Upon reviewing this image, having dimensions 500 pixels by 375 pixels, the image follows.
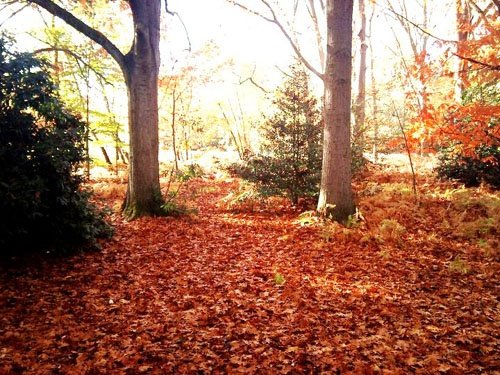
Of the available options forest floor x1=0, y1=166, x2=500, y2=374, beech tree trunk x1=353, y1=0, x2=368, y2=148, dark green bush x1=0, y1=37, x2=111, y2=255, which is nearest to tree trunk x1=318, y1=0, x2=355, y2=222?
forest floor x1=0, y1=166, x2=500, y2=374

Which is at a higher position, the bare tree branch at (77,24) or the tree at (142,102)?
the bare tree branch at (77,24)

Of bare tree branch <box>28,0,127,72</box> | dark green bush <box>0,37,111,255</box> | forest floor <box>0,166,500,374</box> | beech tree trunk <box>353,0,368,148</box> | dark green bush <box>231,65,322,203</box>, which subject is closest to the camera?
forest floor <box>0,166,500,374</box>

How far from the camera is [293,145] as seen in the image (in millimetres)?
10383

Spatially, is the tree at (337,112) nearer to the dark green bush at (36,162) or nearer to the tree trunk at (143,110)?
the tree trunk at (143,110)

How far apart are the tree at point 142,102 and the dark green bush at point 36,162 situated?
265 cm

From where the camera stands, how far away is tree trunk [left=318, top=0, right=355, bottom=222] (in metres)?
8.01

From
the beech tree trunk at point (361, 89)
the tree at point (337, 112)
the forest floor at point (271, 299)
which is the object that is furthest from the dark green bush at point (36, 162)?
the beech tree trunk at point (361, 89)

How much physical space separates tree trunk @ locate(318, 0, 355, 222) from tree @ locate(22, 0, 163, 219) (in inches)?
173

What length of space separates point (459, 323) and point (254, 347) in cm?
262

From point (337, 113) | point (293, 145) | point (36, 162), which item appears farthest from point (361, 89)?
point (36, 162)

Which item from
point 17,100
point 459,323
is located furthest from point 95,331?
point 459,323

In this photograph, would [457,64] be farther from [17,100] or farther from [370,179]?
[17,100]

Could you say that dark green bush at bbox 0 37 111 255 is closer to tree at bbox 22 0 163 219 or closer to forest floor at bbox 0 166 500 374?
forest floor at bbox 0 166 500 374

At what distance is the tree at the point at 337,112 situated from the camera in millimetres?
8008
